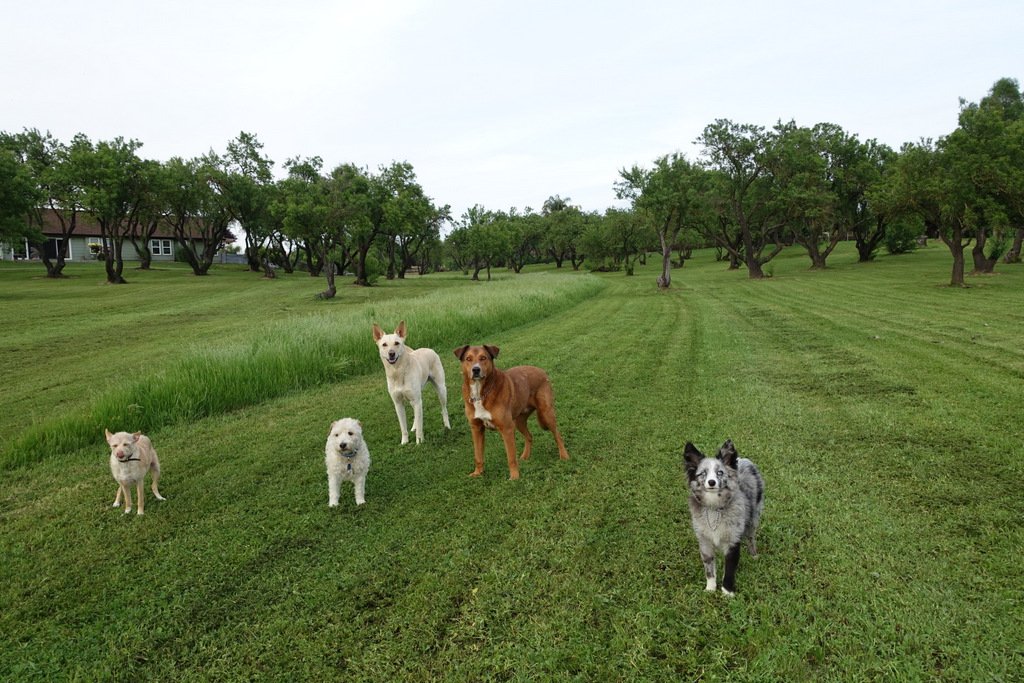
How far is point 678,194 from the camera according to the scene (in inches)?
1427

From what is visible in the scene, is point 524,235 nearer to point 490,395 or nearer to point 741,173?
point 741,173

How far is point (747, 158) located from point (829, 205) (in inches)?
302

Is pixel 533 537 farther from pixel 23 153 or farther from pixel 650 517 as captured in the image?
pixel 23 153

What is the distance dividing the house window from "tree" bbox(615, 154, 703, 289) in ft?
227

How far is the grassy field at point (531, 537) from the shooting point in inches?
127

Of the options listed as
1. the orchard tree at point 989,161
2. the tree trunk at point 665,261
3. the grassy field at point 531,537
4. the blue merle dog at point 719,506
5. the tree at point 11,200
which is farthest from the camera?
the tree trunk at point 665,261

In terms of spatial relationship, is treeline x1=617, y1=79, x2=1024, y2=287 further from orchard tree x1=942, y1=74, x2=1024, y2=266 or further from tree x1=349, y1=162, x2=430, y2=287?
tree x1=349, y1=162, x2=430, y2=287

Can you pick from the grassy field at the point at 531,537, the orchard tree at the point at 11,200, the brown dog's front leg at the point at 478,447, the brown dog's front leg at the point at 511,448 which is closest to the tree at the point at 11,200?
the orchard tree at the point at 11,200

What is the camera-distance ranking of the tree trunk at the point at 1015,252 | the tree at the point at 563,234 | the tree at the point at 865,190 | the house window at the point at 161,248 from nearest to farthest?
the tree trunk at the point at 1015,252, the tree at the point at 865,190, the house window at the point at 161,248, the tree at the point at 563,234

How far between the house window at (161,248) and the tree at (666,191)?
69.2 m

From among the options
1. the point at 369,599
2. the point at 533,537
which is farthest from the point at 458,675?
the point at 533,537

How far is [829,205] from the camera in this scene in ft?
135

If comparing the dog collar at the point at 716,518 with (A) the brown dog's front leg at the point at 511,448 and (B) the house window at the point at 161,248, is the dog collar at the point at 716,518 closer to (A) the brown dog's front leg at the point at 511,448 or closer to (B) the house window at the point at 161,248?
(A) the brown dog's front leg at the point at 511,448

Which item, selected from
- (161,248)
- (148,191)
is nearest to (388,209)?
(148,191)
